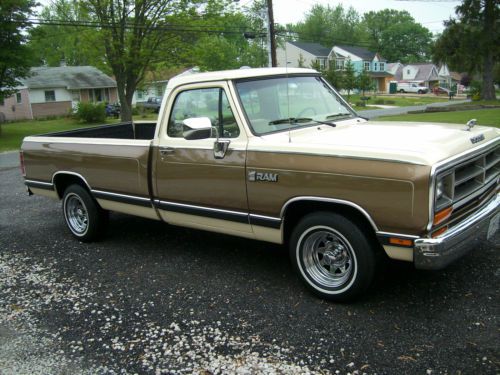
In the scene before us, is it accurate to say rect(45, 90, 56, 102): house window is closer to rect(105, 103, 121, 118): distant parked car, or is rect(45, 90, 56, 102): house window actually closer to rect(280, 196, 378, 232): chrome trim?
rect(105, 103, 121, 118): distant parked car

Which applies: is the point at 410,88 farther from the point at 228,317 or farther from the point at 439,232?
the point at 228,317

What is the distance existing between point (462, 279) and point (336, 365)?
1.80 metres

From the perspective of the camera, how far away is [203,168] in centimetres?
469

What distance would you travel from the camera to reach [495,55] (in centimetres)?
4025

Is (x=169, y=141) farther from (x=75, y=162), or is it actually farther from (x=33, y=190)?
(x=33, y=190)

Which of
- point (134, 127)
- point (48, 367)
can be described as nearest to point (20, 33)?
point (134, 127)

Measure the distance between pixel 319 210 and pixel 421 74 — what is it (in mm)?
91782

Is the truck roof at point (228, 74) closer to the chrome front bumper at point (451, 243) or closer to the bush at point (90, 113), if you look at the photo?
the chrome front bumper at point (451, 243)

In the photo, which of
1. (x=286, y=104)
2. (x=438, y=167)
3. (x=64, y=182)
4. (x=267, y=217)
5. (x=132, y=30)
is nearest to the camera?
(x=438, y=167)

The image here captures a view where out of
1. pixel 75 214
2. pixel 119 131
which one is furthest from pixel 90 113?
pixel 75 214

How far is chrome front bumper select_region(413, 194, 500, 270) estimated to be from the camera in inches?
135

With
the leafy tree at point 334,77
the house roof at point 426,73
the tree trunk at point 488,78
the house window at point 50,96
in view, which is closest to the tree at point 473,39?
the tree trunk at point 488,78

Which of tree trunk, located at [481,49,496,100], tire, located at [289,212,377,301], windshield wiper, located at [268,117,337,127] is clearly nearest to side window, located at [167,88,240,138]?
windshield wiper, located at [268,117,337,127]

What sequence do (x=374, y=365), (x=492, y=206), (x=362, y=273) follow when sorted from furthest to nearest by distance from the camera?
1. (x=492, y=206)
2. (x=362, y=273)
3. (x=374, y=365)
